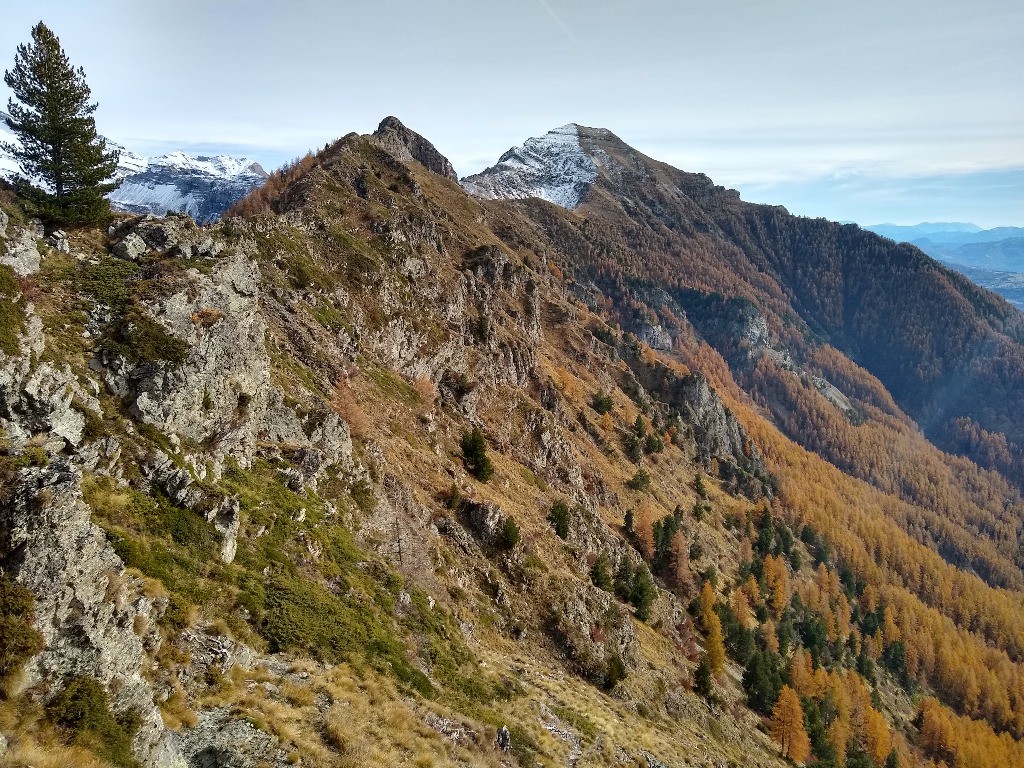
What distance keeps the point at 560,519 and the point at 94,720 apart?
5661 centimetres

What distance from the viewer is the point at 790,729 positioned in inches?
3083

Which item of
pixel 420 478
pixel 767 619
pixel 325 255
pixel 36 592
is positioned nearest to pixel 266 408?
pixel 420 478

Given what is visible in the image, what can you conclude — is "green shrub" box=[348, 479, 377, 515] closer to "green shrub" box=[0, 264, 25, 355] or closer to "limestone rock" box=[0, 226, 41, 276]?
"green shrub" box=[0, 264, 25, 355]

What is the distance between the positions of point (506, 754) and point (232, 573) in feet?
58.2

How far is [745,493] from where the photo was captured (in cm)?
17588

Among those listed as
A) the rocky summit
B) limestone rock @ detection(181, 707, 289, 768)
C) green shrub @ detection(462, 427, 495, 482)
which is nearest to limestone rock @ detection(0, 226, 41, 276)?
the rocky summit

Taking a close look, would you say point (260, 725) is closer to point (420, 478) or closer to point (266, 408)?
point (266, 408)

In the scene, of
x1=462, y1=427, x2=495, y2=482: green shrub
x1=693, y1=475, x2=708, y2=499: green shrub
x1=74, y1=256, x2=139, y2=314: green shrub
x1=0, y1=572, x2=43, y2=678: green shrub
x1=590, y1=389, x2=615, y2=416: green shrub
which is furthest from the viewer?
x1=693, y1=475, x2=708, y2=499: green shrub

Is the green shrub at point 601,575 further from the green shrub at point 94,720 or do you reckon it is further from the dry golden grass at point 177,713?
the green shrub at point 94,720

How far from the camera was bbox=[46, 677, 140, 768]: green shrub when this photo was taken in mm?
13133

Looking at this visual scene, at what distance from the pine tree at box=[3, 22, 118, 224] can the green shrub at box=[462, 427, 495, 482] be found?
4024cm

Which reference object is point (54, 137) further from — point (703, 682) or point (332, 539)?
point (703, 682)

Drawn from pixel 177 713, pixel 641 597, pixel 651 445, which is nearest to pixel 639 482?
pixel 651 445

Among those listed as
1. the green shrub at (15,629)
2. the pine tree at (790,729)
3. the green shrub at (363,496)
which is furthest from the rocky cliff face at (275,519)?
the pine tree at (790,729)
